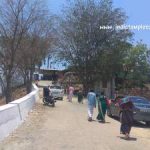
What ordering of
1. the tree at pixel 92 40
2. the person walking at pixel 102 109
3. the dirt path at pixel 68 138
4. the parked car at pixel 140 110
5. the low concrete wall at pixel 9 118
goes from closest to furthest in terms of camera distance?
1. the dirt path at pixel 68 138
2. the low concrete wall at pixel 9 118
3. the parked car at pixel 140 110
4. the person walking at pixel 102 109
5. the tree at pixel 92 40

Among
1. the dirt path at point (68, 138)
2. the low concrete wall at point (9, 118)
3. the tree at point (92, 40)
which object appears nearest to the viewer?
the dirt path at point (68, 138)

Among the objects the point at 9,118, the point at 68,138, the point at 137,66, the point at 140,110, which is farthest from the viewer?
the point at 137,66

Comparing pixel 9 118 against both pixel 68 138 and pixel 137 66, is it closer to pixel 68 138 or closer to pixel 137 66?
pixel 68 138

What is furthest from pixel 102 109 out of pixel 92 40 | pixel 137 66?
pixel 137 66

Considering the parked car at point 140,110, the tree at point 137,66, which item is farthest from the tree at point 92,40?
the parked car at point 140,110

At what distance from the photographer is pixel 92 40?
6525cm

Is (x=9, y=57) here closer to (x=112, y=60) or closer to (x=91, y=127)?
(x=91, y=127)

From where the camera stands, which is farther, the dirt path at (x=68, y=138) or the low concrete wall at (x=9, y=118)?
the low concrete wall at (x=9, y=118)

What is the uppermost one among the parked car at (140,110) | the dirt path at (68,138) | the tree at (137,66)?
the tree at (137,66)

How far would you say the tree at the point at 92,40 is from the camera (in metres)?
64.4

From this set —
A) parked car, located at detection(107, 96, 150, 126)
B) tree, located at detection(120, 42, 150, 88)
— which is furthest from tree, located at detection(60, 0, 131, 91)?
parked car, located at detection(107, 96, 150, 126)

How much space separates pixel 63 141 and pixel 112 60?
48893mm

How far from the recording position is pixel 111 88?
235 ft

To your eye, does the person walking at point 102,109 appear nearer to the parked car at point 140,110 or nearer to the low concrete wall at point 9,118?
the parked car at point 140,110
